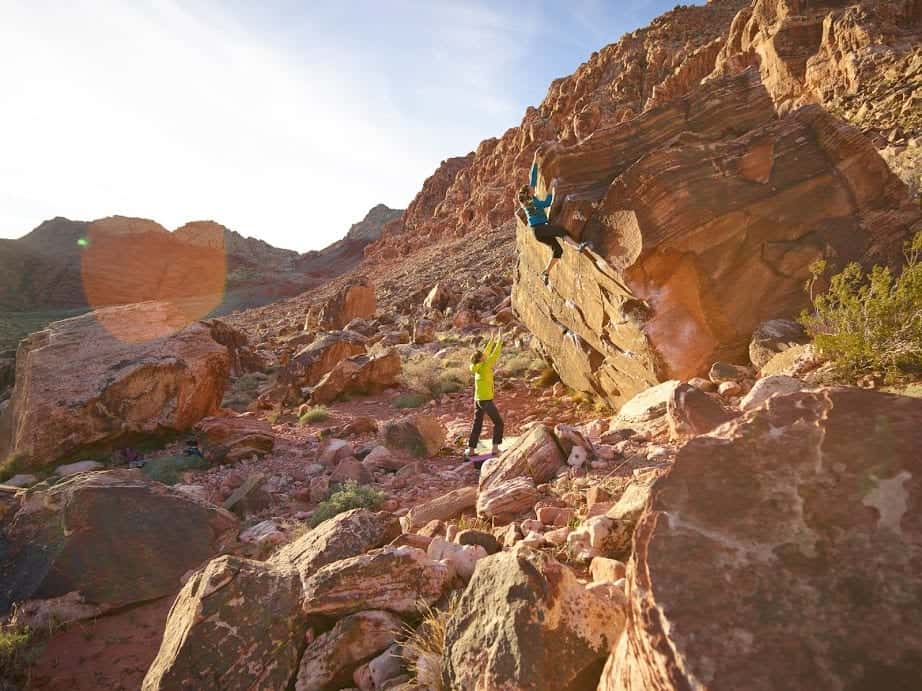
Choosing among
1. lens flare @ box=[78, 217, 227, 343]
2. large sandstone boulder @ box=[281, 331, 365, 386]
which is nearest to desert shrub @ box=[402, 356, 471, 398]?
large sandstone boulder @ box=[281, 331, 365, 386]

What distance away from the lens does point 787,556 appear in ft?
5.60

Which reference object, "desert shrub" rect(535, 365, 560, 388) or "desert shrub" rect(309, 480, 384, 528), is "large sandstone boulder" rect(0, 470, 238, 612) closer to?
"desert shrub" rect(309, 480, 384, 528)

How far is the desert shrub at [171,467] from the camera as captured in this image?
8125mm

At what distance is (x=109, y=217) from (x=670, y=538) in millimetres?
90797

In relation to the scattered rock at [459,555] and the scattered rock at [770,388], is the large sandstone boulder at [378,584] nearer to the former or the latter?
the scattered rock at [459,555]

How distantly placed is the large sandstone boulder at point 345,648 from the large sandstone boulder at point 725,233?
18.6ft

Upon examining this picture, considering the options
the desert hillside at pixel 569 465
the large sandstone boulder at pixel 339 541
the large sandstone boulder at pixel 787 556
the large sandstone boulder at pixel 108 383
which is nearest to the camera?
the large sandstone boulder at pixel 787 556

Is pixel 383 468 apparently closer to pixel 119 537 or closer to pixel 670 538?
pixel 119 537

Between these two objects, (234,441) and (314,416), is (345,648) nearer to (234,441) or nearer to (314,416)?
(234,441)

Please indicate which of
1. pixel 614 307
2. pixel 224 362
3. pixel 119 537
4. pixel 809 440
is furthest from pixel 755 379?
pixel 224 362

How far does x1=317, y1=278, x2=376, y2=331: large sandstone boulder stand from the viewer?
2549 cm

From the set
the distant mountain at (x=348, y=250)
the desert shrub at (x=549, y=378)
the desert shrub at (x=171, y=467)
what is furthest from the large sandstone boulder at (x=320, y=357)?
the distant mountain at (x=348, y=250)

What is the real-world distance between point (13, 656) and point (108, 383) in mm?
7148

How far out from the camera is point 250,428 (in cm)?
929
